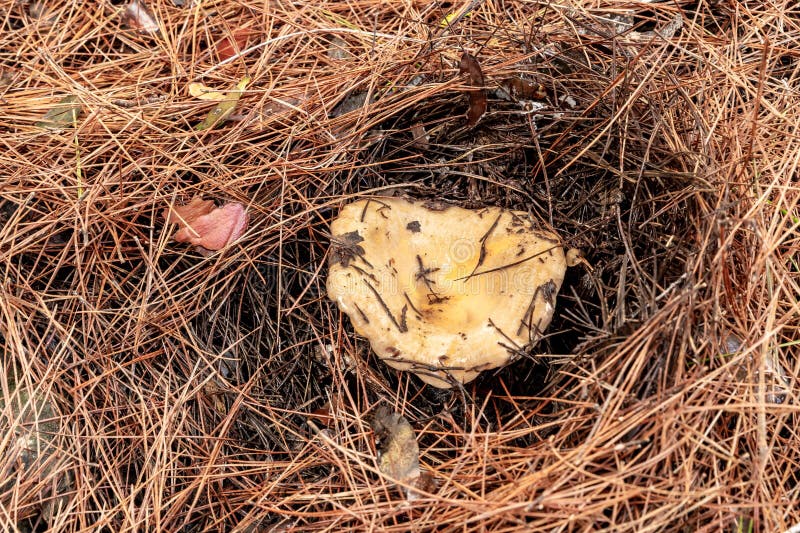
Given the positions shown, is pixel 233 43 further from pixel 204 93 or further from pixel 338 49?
pixel 338 49

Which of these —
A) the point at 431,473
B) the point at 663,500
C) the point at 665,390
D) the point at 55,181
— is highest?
the point at 55,181

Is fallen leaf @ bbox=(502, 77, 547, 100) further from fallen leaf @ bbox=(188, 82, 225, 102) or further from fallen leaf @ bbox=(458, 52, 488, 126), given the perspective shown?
fallen leaf @ bbox=(188, 82, 225, 102)

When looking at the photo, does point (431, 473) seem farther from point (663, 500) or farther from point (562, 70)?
point (562, 70)

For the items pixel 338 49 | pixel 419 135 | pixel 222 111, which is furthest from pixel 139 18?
pixel 419 135

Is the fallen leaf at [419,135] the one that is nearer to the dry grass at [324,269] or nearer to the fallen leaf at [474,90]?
the dry grass at [324,269]

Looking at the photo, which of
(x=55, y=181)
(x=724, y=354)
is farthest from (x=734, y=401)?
(x=55, y=181)

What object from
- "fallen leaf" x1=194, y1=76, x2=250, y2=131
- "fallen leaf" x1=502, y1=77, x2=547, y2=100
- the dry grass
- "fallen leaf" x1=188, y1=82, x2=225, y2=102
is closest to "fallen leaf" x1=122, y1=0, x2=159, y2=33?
the dry grass

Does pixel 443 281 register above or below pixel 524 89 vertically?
below
